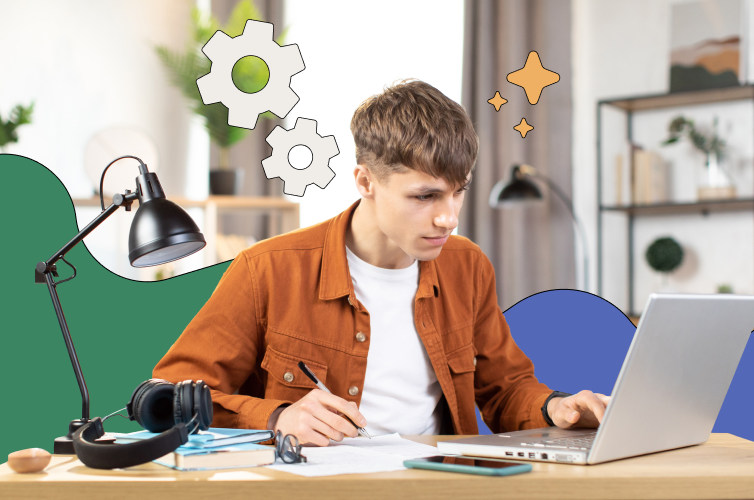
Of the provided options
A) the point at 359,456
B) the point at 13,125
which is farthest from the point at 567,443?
the point at 13,125

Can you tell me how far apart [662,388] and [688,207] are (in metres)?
3.29

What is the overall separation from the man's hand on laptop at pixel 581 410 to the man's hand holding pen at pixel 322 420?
319 millimetres

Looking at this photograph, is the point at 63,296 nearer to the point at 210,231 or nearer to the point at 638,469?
the point at 638,469

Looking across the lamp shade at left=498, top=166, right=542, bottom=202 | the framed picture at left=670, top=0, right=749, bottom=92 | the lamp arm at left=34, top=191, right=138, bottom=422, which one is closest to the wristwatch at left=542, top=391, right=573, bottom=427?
the lamp arm at left=34, top=191, right=138, bottom=422

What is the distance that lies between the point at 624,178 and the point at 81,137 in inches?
104

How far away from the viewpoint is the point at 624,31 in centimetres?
437

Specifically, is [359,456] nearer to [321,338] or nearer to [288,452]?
[288,452]

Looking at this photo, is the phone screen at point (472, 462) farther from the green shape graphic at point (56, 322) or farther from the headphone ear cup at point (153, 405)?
the green shape graphic at point (56, 322)

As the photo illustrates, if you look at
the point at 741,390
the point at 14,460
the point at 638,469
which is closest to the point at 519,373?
the point at 741,390

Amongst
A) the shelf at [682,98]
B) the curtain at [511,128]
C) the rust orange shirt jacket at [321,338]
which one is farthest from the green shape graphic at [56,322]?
the shelf at [682,98]

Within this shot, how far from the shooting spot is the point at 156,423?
102cm

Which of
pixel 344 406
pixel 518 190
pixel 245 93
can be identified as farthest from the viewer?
pixel 518 190

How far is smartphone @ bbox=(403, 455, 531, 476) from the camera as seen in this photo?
2.78 ft

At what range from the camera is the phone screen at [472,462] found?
88 centimetres
